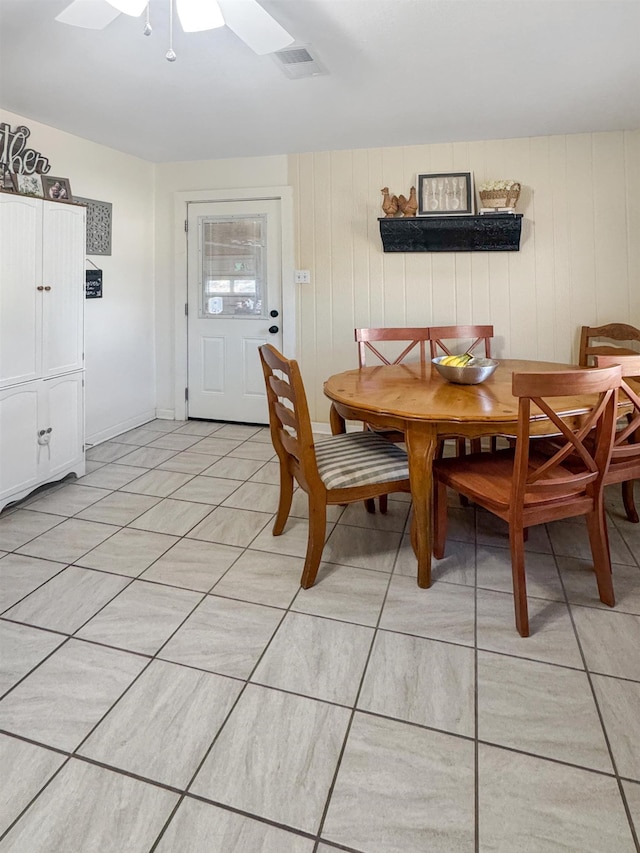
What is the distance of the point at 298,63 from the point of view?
235cm

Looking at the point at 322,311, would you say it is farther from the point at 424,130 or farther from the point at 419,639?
the point at 419,639

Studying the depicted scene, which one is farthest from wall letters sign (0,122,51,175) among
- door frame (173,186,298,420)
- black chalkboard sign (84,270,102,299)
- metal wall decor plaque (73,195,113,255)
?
door frame (173,186,298,420)

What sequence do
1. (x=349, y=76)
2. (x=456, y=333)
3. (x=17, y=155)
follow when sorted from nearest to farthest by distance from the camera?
(x=349, y=76)
(x=17, y=155)
(x=456, y=333)

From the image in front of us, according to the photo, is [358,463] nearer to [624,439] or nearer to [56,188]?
[624,439]

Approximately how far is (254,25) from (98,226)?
2.45 m

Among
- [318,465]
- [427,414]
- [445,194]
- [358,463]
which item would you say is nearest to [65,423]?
[318,465]

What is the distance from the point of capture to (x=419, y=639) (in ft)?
5.66

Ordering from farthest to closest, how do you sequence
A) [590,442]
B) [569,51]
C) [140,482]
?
[140,482]
[569,51]
[590,442]

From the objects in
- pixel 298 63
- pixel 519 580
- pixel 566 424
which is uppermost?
pixel 298 63

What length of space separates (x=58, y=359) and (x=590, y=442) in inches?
111

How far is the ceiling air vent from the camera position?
2.24m

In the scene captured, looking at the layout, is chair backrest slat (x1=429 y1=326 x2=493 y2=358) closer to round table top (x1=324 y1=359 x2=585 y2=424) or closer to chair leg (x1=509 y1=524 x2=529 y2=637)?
round table top (x1=324 y1=359 x2=585 y2=424)

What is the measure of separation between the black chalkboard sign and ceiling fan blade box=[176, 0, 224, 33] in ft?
7.76

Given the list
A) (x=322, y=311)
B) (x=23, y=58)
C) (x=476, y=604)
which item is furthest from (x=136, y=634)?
(x=322, y=311)
